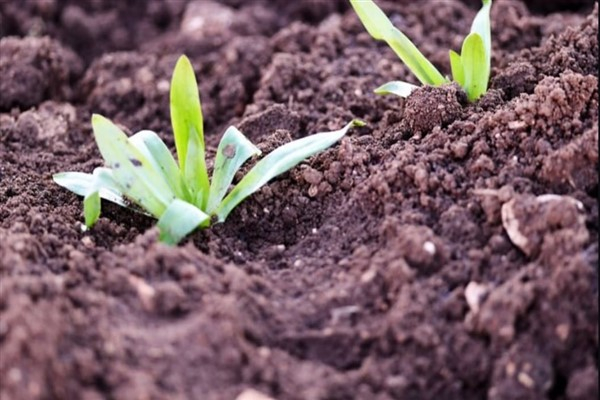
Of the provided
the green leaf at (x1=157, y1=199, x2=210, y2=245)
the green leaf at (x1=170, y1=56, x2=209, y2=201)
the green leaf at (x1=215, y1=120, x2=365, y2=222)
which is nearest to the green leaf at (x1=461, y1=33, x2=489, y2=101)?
the green leaf at (x1=215, y1=120, x2=365, y2=222)

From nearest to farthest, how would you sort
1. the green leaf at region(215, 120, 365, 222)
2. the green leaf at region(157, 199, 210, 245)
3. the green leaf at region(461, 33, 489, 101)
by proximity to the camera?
the green leaf at region(157, 199, 210, 245) < the green leaf at region(215, 120, 365, 222) < the green leaf at region(461, 33, 489, 101)

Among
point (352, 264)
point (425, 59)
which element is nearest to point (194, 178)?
point (352, 264)

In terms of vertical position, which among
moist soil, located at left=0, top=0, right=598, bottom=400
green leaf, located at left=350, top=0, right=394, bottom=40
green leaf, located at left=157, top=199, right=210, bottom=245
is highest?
green leaf, located at left=350, top=0, right=394, bottom=40

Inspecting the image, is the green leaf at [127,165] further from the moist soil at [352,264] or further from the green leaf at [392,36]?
the green leaf at [392,36]

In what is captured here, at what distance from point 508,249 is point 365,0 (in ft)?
2.63

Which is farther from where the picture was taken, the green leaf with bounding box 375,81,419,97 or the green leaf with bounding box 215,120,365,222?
the green leaf with bounding box 375,81,419,97

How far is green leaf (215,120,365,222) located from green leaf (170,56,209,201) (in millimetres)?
74

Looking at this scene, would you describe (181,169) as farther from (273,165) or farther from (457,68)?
(457,68)

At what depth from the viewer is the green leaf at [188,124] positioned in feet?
6.27

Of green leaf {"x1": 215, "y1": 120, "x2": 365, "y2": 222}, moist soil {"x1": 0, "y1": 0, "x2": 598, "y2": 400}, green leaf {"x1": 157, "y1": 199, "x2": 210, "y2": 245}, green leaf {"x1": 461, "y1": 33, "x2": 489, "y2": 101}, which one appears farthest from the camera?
green leaf {"x1": 461, "y1": 33, "x2": 489, "y2": 101}

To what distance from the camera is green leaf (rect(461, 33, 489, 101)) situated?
6.85 ft

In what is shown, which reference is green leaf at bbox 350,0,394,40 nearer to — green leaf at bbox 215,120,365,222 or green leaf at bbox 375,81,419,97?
green leaf at bbox 375,81,419,97

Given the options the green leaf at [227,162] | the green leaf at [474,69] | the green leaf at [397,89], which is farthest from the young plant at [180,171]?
the green leaf at [474,69]

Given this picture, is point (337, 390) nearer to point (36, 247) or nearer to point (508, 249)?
point (508, 249)
